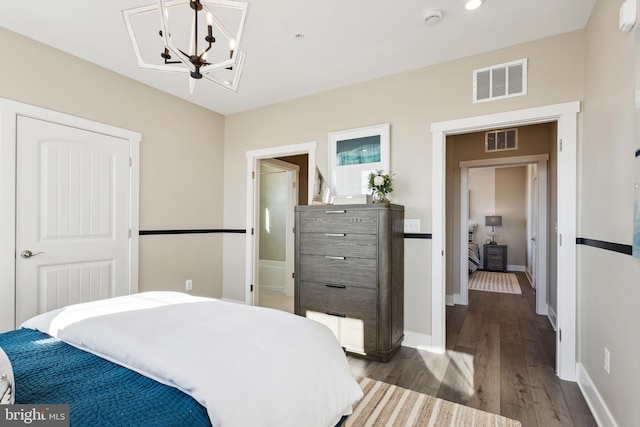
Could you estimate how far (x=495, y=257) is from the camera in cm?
712

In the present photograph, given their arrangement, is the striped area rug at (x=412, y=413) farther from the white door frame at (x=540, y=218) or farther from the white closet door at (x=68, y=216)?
the white door frame at (x=540, y=218)

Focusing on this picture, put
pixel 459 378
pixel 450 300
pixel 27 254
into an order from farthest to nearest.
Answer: pixel 450 300 < pixel 27 254 < pixel 459 378

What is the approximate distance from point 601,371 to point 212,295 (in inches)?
146

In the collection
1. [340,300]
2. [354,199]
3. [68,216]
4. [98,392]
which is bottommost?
[340,300]

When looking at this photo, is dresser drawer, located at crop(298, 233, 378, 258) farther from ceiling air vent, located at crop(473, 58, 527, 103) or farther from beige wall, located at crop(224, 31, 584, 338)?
ceiling air vent, located at crop(473, 58, 527, 103)

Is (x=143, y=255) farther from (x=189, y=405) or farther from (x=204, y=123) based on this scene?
(x=189, y=405)

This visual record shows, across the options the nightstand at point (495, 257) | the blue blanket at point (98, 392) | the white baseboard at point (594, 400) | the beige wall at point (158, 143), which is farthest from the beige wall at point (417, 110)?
the nightstand at point (495, 257)

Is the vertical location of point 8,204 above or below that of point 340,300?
above

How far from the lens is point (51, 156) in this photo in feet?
8.46

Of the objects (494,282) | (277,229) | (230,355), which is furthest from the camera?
(494,282)

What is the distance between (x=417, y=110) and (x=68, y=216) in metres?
3.20

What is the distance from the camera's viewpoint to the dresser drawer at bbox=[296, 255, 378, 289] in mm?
2584

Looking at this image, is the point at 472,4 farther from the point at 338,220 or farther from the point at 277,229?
the point at 277,229

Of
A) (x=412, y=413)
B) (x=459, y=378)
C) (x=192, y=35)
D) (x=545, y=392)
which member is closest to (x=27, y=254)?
(x=192, y=35)
